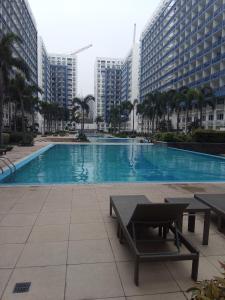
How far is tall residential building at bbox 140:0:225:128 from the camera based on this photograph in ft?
157

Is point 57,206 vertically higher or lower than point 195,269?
lower

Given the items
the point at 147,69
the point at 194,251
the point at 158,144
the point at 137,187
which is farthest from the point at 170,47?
the point at 194,251

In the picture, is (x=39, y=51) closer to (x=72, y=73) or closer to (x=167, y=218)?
(x=72, y=73)

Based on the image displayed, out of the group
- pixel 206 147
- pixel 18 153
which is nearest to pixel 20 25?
pixel 18 153

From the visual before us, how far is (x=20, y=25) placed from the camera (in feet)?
211

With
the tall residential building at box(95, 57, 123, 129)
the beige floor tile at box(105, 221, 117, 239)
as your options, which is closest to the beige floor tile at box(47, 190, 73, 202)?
the beige floor tile at box(105, 221, 117, 239)

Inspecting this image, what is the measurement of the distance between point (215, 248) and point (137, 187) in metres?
4.21

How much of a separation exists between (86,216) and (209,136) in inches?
854

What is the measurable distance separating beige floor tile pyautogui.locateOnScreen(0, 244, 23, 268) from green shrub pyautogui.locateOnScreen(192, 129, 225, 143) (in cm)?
2325

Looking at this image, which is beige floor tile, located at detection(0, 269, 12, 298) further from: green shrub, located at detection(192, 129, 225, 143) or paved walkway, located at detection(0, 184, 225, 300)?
green shrub, located at detection(192, 129, 225, 143)

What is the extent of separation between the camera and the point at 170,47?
71562mm

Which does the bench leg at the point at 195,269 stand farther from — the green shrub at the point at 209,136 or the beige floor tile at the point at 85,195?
the green shrub at the point at 209,136

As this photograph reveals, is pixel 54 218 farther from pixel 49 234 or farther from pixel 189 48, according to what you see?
pixel 189 48

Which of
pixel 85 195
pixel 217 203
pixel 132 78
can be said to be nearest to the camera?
pixel 217 203
